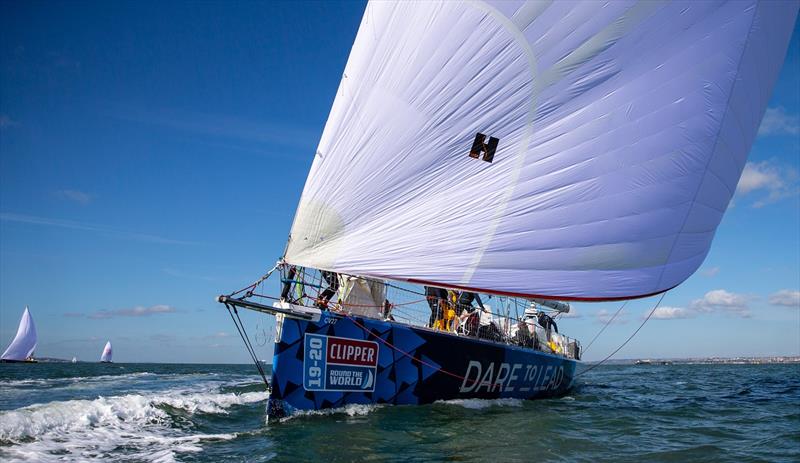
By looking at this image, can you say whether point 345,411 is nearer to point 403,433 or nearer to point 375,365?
point 375,365

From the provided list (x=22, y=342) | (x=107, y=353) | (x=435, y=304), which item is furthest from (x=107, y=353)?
(x=435, y=304)

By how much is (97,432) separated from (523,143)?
894cm

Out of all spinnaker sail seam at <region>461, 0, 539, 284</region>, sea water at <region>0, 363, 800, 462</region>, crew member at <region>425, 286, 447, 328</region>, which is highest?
spinnaker sail seam at <region>461, 0, 539, 284</region>

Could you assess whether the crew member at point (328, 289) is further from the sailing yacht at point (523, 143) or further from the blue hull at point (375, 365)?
the sailing yacht at point (523, 143)

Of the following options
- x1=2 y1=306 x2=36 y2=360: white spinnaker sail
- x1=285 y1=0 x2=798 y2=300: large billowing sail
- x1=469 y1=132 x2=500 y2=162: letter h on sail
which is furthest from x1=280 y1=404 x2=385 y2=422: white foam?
x1=2 y1=306 x2=36 y2=360: white spinnaker sail

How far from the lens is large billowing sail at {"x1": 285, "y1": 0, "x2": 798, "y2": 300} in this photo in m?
8.90

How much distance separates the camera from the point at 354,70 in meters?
9.26

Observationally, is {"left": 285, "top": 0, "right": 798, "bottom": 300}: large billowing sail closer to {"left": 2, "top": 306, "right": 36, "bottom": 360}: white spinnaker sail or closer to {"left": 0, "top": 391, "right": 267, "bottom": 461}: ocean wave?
{"left": 0, "top": 391, "right": 267, "bottom": 461}: ocean wave

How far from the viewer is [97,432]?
9797 mm

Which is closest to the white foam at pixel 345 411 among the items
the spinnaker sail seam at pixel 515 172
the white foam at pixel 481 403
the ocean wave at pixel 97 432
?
the ocean wave at pixel 97 432

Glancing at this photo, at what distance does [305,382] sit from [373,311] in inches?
103

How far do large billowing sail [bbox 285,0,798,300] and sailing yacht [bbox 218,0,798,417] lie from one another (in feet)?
0.08

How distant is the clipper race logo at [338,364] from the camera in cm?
1039

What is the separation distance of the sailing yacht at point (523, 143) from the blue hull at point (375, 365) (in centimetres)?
42
